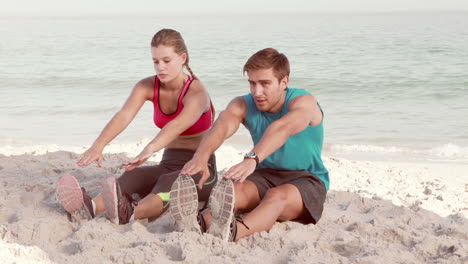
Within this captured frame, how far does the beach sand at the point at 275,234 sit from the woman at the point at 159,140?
0.12 meters

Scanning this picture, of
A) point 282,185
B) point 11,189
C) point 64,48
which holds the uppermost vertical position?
point 282,185

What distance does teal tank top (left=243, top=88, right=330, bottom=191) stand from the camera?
A: 3.87 meters

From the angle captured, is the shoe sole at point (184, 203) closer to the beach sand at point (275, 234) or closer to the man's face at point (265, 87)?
the beach sand at point (275, 234)

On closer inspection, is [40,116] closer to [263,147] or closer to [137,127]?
[137,127]

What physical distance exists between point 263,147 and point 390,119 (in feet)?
21.5

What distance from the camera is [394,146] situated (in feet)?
25.6

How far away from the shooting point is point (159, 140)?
385 cm

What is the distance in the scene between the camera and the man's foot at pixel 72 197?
3779 mm

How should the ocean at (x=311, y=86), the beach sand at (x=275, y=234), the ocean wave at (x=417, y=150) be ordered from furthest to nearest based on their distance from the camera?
the ocean at (x=311, y=86) → the ocean wave at (x=417, y=150) → the beach sand at (x=275, y=234)

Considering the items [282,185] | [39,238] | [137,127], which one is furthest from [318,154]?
[137,127]

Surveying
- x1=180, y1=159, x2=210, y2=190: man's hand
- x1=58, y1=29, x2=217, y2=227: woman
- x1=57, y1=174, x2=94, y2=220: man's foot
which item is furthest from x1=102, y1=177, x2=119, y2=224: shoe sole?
x1=180, y1=159, x2=210, y2=190: man's hand

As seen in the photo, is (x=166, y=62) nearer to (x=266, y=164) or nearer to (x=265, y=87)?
(x=265, y=87)

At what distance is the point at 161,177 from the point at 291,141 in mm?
912

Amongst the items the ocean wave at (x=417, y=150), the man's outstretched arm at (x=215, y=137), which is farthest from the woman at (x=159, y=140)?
the ocean wave at (x=417, y=150)
